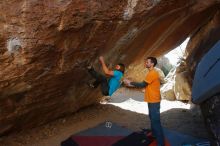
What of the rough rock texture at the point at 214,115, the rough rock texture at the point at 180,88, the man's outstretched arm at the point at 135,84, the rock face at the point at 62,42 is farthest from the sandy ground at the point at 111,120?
the man's outstretched arm at the point at 135,84

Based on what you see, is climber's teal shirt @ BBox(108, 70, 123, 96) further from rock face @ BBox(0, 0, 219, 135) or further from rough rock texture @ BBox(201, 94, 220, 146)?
rough rock texture @ BBox(201, 94, 220, 146)

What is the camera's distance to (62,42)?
5.73 m

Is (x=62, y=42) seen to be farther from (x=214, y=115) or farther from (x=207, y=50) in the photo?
(x=207, y=50)

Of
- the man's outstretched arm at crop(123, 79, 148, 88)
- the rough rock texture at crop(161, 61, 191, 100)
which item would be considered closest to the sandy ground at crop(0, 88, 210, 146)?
the rough rock texture at crop(161, 61, 191, 100)

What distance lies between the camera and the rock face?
5.12m

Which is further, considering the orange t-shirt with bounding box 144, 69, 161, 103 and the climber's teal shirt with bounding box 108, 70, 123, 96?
the climber's teal shirt with bounding box 108, 70, 123, 96

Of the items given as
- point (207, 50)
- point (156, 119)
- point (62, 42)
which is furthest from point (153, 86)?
point (207, 50)

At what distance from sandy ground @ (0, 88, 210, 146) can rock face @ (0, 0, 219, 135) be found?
249 millimetres

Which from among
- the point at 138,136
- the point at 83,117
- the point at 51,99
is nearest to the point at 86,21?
the point at 51,99

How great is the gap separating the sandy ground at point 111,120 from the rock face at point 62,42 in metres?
0.25

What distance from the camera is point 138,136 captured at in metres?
7.24

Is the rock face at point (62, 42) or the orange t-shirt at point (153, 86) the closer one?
the rock face at point (62, 42)

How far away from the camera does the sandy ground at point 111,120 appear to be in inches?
287

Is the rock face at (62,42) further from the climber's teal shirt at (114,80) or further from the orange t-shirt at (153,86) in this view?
the orange t-shirt at (153,86)
